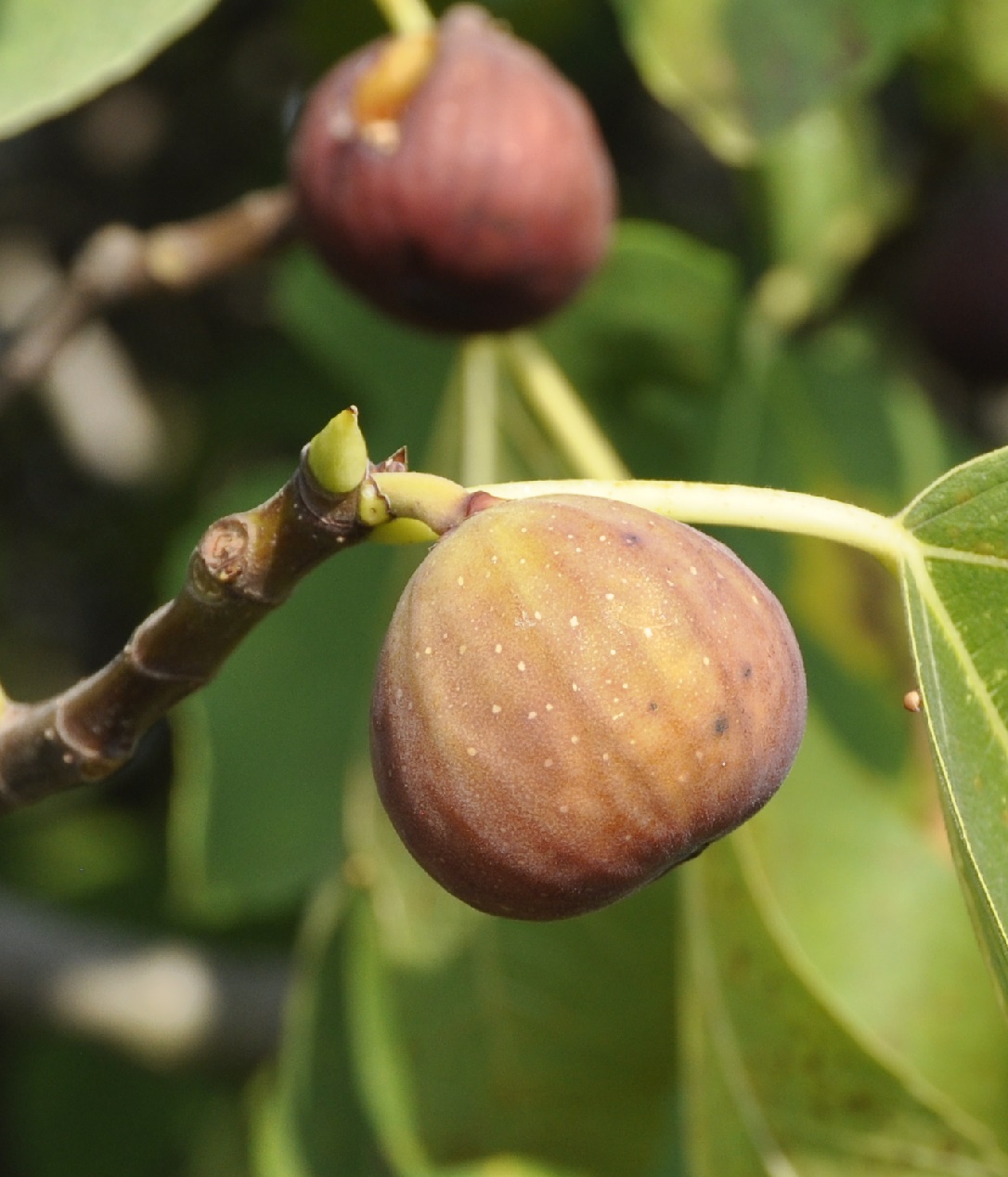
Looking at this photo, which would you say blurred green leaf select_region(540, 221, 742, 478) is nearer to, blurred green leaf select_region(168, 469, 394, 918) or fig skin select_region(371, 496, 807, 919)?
blurred green leaf select_region(168, 469, 394, 918)

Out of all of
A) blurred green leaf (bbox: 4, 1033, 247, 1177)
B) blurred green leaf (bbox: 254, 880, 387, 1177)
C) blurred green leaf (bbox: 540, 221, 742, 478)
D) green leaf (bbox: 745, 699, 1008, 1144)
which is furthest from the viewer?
blurred green leaf (bbox: 4, 1033, 247, 1177)

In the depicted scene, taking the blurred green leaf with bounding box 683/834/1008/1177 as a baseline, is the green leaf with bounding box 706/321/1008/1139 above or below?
below

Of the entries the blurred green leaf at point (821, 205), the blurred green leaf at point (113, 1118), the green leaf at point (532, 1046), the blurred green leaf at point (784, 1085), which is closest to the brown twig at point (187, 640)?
the blurred green leaf at point (784, 1085)

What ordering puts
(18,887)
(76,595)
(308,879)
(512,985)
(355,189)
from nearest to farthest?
(355,189) < (512,985) < (308,879) < (18,887) < (76,595)

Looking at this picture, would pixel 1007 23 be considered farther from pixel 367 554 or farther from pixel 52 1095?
A: pixel 52 1095

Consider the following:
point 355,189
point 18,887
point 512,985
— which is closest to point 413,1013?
point 512,985

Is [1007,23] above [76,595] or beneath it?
above

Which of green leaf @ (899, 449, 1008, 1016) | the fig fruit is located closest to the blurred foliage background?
the fig fruit
